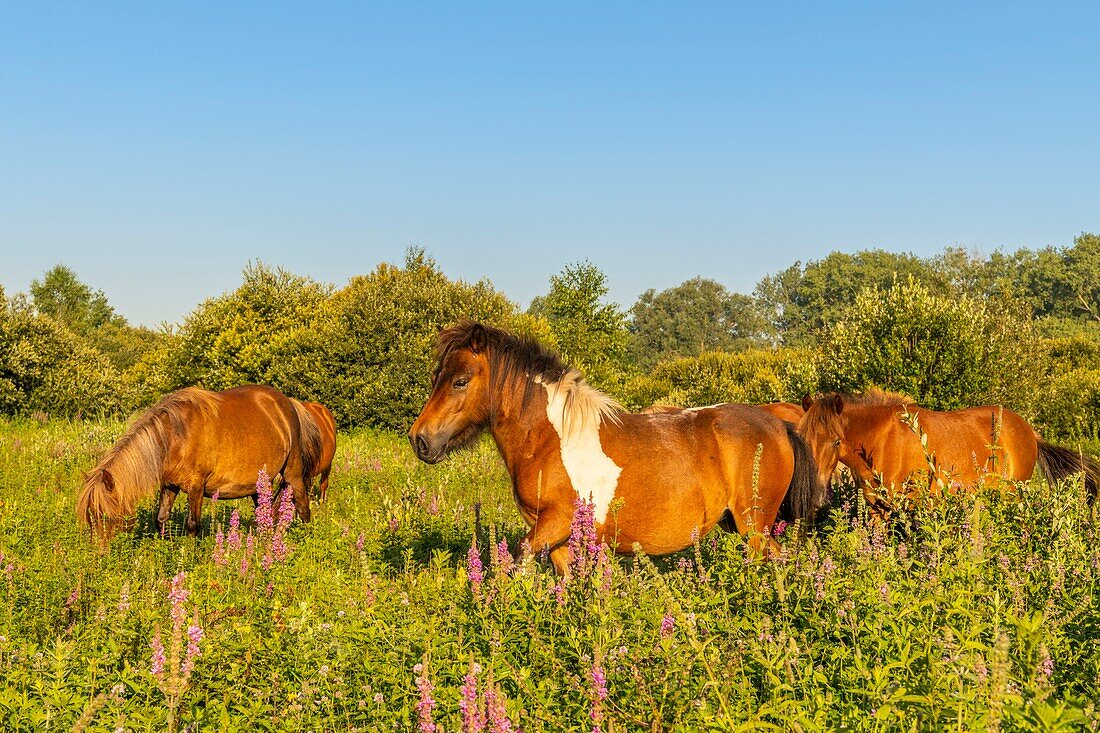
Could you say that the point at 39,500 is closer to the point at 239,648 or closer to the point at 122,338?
the point at 239,648

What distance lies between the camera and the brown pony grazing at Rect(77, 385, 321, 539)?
26.6 ft

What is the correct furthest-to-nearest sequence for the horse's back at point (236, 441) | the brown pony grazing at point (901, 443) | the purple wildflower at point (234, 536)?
the horse's back at point (236, 441), the brown pony grazing at point (901, 443), the purple wildflower at point (234, 536)

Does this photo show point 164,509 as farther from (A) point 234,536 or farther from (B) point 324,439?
(B) point 324,439

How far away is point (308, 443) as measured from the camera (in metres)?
11.3

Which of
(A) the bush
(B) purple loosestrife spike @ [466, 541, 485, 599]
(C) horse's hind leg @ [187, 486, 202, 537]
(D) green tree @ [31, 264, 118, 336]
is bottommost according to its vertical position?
(C) horse's hind leg @ [187, 486, 202, 537]

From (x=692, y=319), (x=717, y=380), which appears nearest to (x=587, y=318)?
(x=717, y=380)

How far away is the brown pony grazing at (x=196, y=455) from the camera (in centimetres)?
812

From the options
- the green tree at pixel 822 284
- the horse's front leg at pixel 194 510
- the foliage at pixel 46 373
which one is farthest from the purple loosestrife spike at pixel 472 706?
the green tree at pixel 822 284

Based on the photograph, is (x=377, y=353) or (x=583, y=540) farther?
(x=377, y=353)

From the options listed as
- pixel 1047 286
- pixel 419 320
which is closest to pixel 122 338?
pixel 419 320

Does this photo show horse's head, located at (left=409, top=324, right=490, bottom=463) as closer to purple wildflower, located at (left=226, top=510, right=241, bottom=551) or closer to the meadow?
the meadow

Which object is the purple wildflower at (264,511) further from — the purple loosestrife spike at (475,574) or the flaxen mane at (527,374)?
the purple loosestrife spike at (475,574)

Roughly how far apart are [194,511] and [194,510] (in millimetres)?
13

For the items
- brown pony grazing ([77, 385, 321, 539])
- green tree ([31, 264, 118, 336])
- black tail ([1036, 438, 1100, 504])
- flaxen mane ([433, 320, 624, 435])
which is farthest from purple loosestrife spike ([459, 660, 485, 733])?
green tree ([31, 264, 118, 336])
